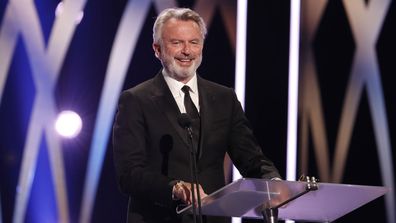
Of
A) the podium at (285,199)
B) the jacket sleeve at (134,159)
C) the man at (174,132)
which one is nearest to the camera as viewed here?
the podium at (285,199)

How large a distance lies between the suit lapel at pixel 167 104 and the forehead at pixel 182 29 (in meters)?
0.18

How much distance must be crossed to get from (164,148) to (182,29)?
437 millimetres

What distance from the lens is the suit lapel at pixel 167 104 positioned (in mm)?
2480

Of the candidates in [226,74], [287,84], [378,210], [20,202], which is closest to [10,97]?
[20,202]

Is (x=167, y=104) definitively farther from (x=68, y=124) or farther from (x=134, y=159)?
(x=68, y=124)

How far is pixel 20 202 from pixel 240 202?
7.34 feet

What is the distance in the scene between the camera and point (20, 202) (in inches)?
158

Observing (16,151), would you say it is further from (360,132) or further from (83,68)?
(360,132)

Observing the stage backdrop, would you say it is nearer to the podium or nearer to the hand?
the podium

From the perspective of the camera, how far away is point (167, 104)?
2535 mm

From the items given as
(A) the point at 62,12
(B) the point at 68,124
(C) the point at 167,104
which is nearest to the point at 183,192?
(C) the point at 167,104

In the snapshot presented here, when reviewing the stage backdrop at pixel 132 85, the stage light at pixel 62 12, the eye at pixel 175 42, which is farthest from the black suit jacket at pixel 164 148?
the stage light at pixel 62 12

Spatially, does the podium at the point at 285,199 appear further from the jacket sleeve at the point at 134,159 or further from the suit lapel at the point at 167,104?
the suit lapel at the point at 167,104

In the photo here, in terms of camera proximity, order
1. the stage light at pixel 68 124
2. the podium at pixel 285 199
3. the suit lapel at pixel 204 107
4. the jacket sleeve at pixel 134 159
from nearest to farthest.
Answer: the podium at pixel 285 199
the jacket sleeve at pixel 134 159
the suit lapel at pixel 204 107
the stage light at pixel 68 124
